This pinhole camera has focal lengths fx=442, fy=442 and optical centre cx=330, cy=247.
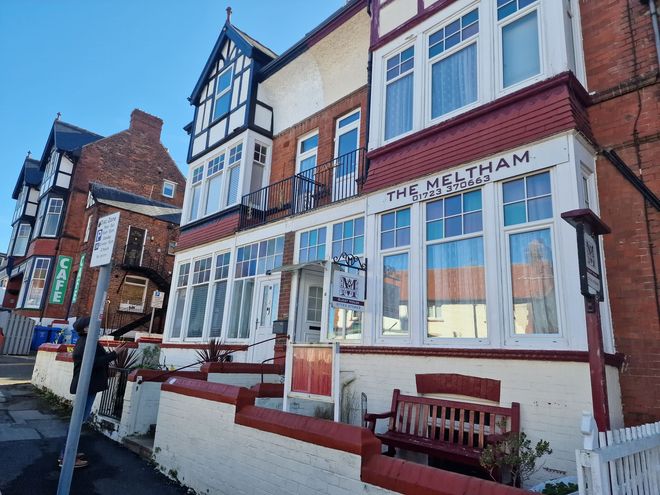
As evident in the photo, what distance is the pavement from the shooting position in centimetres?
547

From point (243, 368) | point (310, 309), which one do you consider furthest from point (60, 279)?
point (243, 368)

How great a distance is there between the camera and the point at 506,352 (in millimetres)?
5598

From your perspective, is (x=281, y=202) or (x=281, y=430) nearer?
(x=281, y=430)

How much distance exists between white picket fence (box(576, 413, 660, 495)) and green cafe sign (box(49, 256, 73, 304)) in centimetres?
2964

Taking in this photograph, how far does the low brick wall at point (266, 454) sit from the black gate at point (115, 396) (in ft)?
6.50

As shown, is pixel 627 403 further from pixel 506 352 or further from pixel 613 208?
pixel 613 208

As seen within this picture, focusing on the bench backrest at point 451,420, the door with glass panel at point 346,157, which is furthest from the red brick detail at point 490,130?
the bench backrest at point 451,420

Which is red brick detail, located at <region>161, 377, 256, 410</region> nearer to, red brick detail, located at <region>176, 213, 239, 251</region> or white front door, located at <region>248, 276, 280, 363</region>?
white front door, located at <region>248, 276, 280, 363</region>

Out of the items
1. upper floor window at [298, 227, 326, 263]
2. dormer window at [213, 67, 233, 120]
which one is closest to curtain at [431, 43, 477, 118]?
upper floor window at [298, 227, 326, 263]

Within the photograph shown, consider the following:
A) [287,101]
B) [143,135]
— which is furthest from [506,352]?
[143,135]

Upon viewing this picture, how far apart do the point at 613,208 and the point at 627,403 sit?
250 cm

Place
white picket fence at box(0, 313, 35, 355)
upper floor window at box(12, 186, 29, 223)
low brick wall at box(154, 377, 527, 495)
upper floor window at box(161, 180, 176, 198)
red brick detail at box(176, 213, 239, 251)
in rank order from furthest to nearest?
upper floor window at box(12, 186, 29, 223), upper floor window at box(161, 180, 176, 198), white picket fence at box(0, 313, 35, 355), red brick detail at box(176, 213, 239, 251), low brick wall at box(154, 377, 527, 495)

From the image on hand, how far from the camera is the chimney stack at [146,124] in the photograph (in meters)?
31.5

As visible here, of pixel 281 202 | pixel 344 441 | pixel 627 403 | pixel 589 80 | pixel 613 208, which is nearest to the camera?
pixel 344 441
